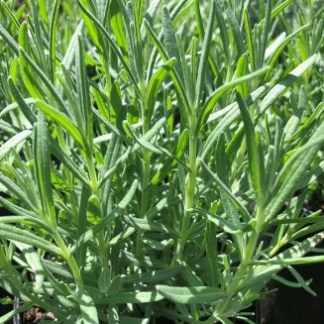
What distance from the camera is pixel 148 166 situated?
30.2 inches

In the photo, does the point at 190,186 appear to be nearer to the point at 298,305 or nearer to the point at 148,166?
the point at 148,166

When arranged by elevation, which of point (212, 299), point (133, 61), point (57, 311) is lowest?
point (57, 311)

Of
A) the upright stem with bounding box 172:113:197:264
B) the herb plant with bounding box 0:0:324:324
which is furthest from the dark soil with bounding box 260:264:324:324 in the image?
the upright stem with bounding box 172:113:197:264

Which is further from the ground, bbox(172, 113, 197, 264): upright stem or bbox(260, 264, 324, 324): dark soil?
bbox(172, 113, 197, 264): upright stem

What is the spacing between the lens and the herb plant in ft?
1.90

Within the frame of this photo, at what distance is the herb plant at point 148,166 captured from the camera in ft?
1.90

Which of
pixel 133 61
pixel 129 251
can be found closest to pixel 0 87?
pixel 133 61

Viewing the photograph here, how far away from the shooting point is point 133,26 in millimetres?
670

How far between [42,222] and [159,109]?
1.09 feet

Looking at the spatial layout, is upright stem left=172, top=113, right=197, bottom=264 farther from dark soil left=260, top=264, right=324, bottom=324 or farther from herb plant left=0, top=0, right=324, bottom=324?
dark soil left=260, top=264, right=324, bottom=324

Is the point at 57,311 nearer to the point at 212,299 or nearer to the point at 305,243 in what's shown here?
the point at 212,299

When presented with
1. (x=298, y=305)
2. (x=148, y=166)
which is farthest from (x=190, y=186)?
(x=298, y=305)

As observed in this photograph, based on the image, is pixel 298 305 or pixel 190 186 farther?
pixel 298 305

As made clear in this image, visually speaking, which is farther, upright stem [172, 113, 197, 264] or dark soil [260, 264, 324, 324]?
dark soil [260, 264, 324, 324]
